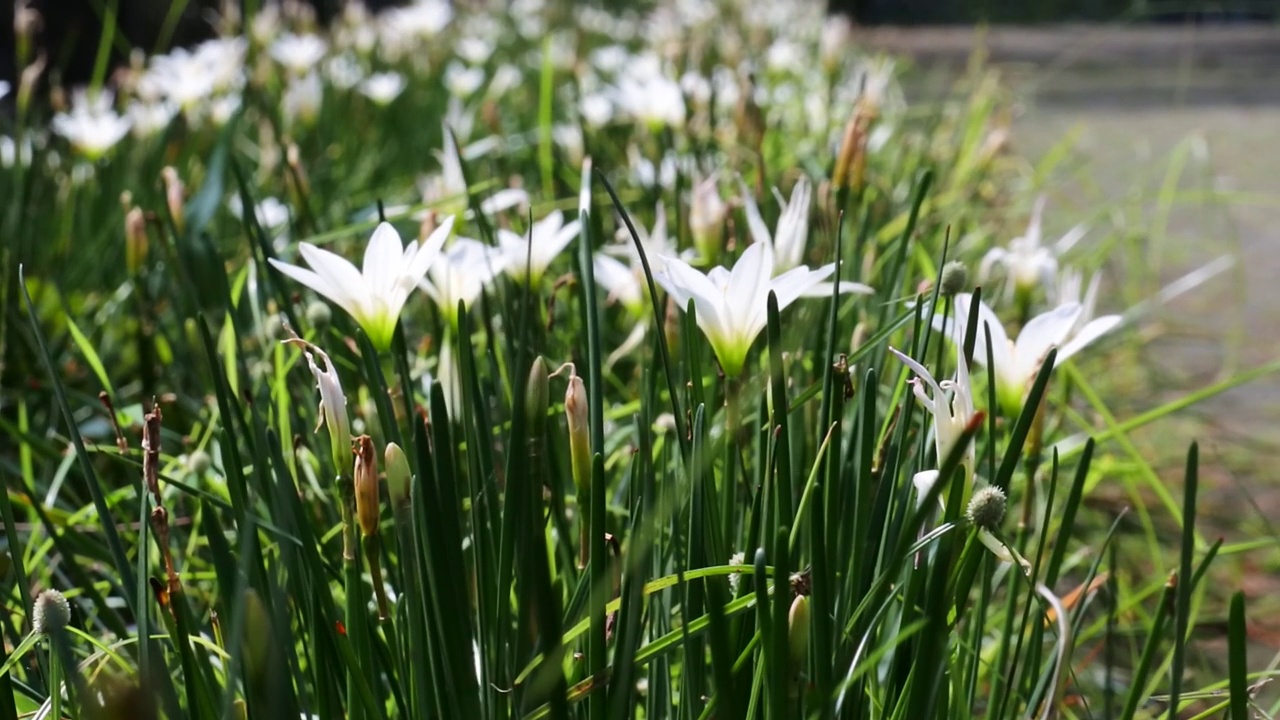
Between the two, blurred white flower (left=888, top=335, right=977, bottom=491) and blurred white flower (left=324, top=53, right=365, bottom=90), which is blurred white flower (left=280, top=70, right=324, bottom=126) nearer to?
blurred white flower (left=324, top=53, right=365, bottom=90)

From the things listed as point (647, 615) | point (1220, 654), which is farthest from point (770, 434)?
point (1220, 654)

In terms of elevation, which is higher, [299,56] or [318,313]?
[299,56]

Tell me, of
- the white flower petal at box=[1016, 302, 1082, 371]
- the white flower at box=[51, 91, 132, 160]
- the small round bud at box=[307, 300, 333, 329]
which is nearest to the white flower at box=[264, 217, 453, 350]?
the small round bud at box=[307, 300, 333, 329]

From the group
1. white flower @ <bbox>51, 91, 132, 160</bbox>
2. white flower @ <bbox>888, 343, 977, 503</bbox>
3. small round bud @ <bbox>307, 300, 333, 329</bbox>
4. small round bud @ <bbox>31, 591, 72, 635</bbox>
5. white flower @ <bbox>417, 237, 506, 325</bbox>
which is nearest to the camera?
small round bud @ <bbox>31, 591, 72, 635</bbox>

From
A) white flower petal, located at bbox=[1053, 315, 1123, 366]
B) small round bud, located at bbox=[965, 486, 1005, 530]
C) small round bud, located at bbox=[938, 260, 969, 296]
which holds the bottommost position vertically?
white flower petal, located at bbox=[1053, 315, 1123, 366]

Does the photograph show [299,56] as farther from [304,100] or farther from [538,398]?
[538,398]

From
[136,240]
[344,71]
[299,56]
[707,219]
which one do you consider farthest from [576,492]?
[344,71]

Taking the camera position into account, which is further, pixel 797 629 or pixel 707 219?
pixel 707 219
